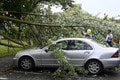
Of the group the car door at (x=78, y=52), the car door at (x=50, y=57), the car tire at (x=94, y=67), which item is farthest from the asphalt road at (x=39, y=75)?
the car door at (x=78, y=52)

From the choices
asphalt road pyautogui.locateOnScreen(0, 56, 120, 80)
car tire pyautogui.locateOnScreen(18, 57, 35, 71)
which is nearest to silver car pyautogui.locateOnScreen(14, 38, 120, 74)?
car tire pyautogui.locateOnScreen(18, 57, 35, 71)

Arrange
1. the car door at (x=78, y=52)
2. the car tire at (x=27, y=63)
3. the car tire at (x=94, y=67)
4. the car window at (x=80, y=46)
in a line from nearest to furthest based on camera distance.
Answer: the car tire at (x=94, y=67), the car door at (x=78, y=52), the car window at (x=80, y=46), the car tire at (x=27, y=63)

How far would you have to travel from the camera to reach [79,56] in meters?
11.5

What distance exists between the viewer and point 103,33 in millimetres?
13016

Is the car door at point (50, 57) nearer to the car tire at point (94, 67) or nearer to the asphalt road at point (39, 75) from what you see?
the asphalt road at point (39, 75)

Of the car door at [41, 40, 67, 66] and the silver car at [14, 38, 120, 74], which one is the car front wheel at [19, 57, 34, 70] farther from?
the car door at [41, 40, 67, 66]

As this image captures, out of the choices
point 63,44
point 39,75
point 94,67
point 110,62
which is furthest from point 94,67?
point 39,75

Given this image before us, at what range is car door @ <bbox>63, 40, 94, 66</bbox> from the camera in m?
11.5

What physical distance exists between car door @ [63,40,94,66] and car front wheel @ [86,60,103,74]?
361mm

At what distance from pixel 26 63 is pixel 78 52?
2.40m

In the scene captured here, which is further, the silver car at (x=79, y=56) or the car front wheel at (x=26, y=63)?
the car front wheel at (x=26, y=63)

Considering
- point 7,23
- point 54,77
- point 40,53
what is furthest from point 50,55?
point 7,23

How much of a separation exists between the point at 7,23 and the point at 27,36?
1702 millimetres

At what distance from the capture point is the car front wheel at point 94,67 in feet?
37.3
